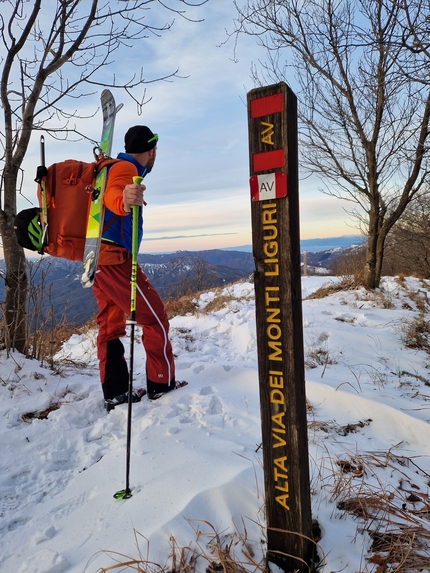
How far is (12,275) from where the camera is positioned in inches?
152

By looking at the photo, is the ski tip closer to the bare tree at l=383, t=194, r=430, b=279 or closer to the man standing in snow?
the man standing in snow

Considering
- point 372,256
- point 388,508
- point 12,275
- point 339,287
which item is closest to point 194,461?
point 388,508

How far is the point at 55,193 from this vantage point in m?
2.79

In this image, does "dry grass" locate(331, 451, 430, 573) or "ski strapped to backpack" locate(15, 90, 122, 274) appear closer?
"dry grass" locate(331, 451, 430, 573)

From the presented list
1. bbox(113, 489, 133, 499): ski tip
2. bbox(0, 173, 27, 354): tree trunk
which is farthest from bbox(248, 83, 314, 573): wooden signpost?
bbox(0, 173, 27, 354): tree trunk

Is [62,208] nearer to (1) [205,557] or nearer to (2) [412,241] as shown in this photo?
(1) [205,557]

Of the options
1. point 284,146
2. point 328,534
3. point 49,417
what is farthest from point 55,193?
point 328,534

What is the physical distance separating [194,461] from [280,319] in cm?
125

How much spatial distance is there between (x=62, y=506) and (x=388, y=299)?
7295 millimetres

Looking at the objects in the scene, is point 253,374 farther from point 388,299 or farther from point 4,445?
point 388,299

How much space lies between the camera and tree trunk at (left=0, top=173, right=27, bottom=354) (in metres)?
3.81

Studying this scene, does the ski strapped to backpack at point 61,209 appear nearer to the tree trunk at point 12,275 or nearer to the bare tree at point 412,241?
the tree trunk at point 12,275

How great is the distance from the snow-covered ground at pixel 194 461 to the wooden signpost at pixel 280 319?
191 millimetres

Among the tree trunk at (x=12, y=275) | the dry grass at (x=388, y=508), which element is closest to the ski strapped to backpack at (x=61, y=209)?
the tree trunk at (x=12, y=275)
